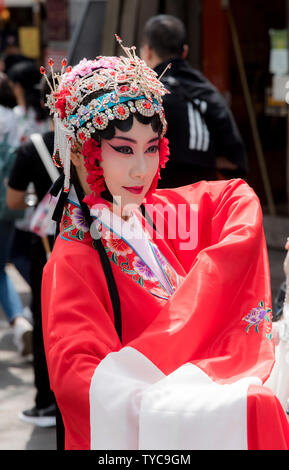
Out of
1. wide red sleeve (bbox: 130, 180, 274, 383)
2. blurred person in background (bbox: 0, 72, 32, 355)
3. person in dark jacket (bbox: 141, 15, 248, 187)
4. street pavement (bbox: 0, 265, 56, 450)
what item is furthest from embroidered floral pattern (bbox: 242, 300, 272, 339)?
blurred person in background (bbox: 0, 72, 32, 355)

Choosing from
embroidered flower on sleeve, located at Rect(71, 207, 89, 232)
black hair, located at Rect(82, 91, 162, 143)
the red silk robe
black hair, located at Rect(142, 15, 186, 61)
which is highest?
black hair, located at Rect(142, 15, 186, 61)

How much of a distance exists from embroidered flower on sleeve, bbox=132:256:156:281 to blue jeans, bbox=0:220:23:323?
3.35 meters

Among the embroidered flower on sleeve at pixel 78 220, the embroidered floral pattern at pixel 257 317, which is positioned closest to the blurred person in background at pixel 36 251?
the embroidered flower on sleeve at pixel 78 220

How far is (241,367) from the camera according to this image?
7.34 ft

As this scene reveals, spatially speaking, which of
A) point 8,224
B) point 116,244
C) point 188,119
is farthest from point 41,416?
point 116,244

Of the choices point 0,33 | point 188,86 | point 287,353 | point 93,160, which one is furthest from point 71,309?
point 0,33

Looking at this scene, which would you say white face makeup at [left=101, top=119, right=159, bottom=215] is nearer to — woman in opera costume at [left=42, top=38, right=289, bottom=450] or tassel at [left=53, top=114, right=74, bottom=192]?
woman in opera costume at [left=42, top=38, right=289, bottom=450]

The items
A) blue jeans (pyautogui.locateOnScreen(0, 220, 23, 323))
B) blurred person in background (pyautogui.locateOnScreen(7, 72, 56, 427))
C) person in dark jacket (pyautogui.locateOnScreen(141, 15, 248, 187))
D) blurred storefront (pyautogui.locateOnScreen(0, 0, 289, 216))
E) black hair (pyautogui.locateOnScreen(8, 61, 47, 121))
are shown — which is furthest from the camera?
blurred storefront (pyautogui.locateOnScreen(0, 0, 289, 216))

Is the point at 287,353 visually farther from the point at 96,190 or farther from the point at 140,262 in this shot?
the point at 96,190

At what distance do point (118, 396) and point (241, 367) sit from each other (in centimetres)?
36

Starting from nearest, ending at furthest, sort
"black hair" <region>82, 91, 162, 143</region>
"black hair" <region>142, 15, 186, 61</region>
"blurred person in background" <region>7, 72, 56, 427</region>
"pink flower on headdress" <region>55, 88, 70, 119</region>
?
1. "black hair" <region>82, 91, 162, 143</region>
2. "pink flower on headdress" <region>55, 88, 70, 119</region>
3. "blurred person in background" <region>7, 72, 56, 427</region>
4. "black hair" <region>142, 15, 186, 61</region>

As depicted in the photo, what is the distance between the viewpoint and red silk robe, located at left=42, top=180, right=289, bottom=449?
2.06 meters

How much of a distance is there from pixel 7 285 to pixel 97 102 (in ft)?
11.6

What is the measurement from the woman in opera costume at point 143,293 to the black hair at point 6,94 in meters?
3.32
